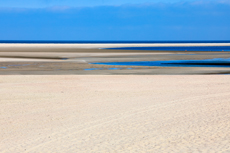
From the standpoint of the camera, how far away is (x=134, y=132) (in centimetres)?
873

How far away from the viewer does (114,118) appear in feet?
33.9

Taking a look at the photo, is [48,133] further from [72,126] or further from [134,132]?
[134,132]

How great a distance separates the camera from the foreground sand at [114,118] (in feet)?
25.2

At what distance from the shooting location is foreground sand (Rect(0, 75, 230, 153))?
769 centimetres

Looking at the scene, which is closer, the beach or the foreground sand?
the foreground sand

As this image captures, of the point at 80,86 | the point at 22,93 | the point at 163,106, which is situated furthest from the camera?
the point at 80,86

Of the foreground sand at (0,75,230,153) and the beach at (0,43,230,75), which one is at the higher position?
the foreground sand at (0,75,230,153)

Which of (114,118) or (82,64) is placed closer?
(114,118)

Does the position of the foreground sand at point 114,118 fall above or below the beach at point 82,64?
above

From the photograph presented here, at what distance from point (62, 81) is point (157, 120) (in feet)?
35.9

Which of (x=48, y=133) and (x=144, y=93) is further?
(x=144, y=93)

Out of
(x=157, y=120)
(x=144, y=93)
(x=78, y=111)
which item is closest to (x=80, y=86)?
(x=144, y=93)

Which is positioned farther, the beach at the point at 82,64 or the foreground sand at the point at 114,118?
the beach at the point at 82,64

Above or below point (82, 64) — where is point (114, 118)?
above
